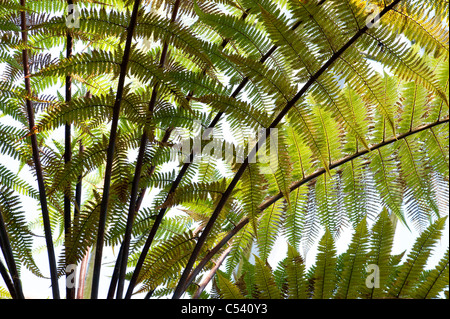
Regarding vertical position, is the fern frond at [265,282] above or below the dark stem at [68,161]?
below

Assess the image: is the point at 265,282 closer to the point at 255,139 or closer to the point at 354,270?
the point at 354,270

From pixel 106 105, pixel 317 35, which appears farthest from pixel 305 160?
pixel 106 105

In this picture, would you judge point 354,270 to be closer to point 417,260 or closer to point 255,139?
point 417,260

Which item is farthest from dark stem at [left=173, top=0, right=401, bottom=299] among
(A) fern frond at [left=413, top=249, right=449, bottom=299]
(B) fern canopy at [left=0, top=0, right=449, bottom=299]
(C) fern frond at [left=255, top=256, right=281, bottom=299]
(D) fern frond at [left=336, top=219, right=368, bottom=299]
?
(A) fern frond at [left=413, top=249, right=449, bottom=299]

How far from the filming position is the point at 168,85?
827 mm

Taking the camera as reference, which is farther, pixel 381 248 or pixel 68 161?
pixel 68 161

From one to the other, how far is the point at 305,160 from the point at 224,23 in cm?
37


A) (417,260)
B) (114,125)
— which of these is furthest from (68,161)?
(417,260)

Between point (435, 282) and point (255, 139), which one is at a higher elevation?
point (255, 139)

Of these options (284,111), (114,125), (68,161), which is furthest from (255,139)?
(68,161)

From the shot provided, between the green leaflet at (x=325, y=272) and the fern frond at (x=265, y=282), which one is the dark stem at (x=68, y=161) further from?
the green leaflet at (x=325, y=272)

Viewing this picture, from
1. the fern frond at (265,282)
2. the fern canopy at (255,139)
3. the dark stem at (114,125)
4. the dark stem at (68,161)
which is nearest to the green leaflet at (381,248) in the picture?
the fern canopy at (255,139)

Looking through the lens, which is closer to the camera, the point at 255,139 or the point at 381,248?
the point at 381,248

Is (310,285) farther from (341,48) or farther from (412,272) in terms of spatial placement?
(341,48)
